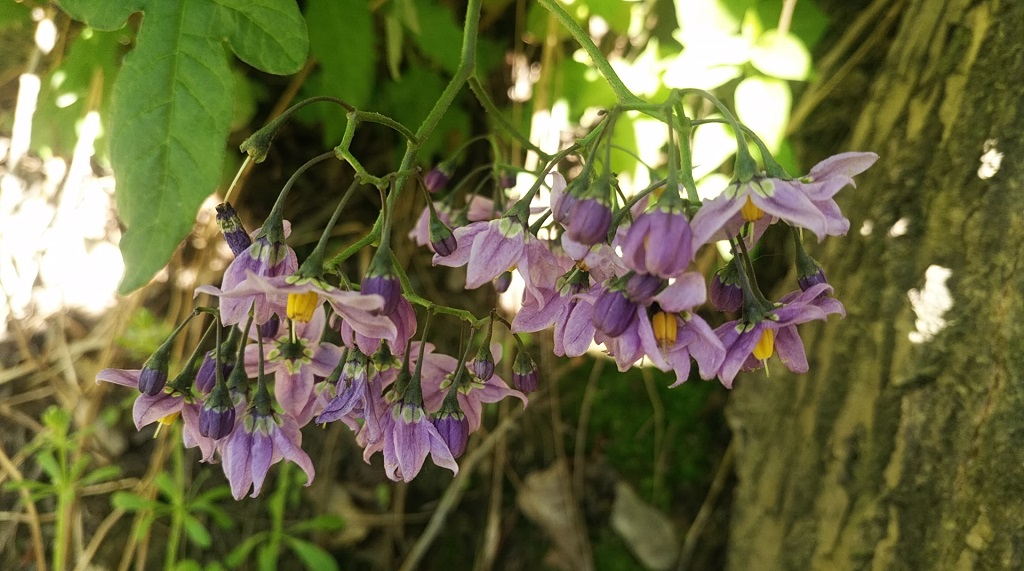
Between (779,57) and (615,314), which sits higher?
(779,57)

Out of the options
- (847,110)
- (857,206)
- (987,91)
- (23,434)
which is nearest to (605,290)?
(987,91)

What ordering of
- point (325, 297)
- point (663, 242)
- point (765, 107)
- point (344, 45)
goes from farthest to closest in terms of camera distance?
point (344, 45) < point (765, 107) < point (325, 297) < point (663, 242)

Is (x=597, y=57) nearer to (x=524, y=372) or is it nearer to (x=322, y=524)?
(x=524, y=372)

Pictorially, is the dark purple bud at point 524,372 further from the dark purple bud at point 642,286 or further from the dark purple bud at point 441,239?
the dark purple bud at point 642,286

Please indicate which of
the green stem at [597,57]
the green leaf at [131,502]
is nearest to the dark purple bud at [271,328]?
the green stem at [597,57]

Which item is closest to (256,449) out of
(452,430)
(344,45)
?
(452,430)

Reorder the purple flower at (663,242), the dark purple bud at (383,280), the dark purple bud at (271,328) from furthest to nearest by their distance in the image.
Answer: the dark purple bud at (271,328) → the dark purple bud at (383,280) → the purple flower at (663,242)

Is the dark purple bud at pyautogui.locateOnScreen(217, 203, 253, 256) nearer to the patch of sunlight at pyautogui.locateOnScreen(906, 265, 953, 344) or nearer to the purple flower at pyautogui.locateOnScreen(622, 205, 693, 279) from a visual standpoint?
the purple flower at pyautogui.locateOnScreen(622, 205, 693, 279)
